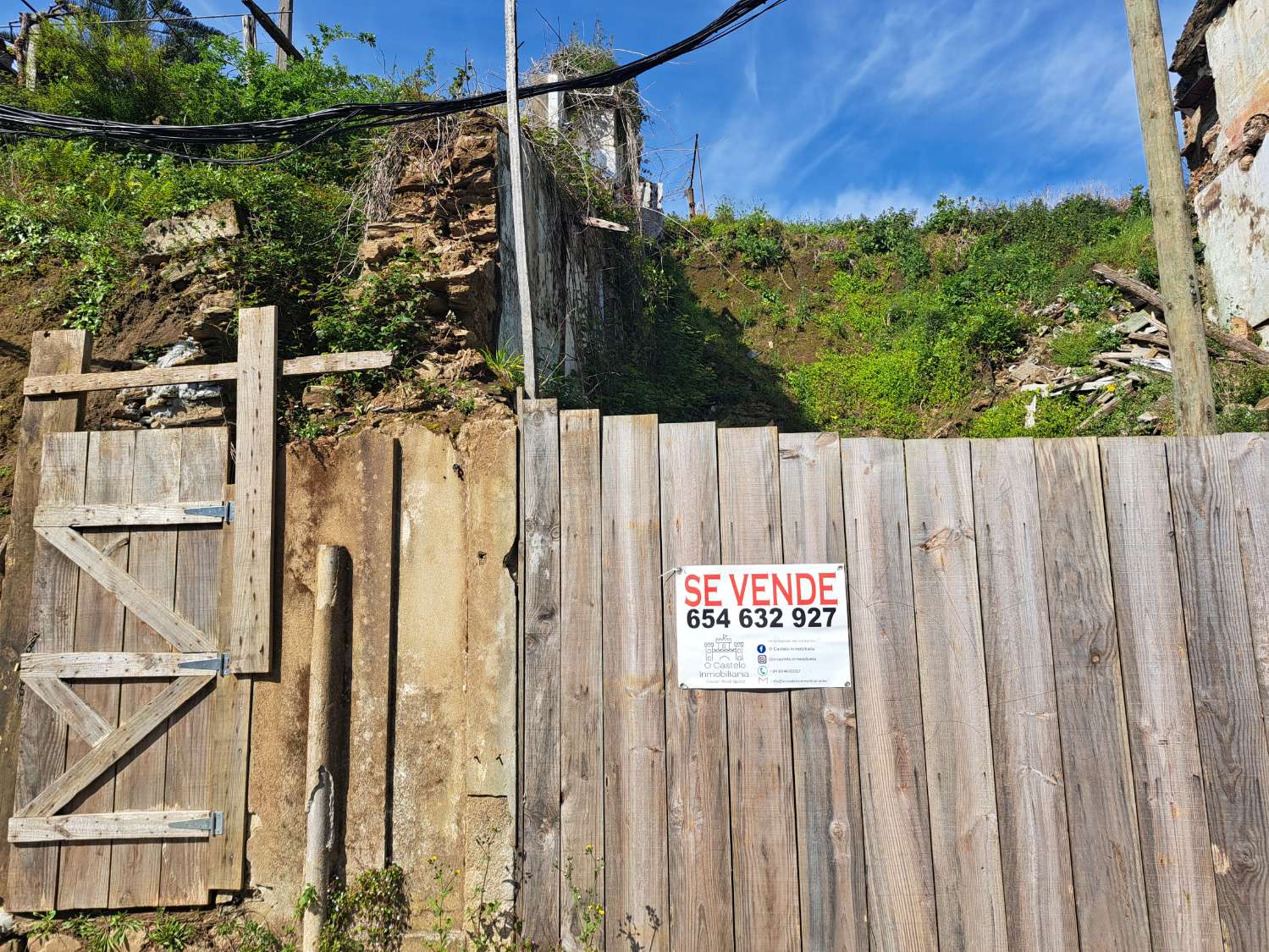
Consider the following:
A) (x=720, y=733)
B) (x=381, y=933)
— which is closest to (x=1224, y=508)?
(x=720, y=733)

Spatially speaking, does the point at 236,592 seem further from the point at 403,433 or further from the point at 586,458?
the point at 586,458

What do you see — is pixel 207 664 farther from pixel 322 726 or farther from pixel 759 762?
pixel 759 762

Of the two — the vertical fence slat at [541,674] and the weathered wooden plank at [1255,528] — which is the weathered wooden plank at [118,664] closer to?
the vertical fence slat at [541,674]

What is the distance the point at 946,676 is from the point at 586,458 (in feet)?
5.60

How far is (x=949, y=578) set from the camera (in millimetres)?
3002

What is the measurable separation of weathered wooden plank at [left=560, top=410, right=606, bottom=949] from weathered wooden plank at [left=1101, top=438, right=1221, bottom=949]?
2073mm

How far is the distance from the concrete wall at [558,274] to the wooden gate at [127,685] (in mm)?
2207

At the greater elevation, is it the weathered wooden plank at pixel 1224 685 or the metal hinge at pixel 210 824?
the weathered wooden plank at pixel 1224 685

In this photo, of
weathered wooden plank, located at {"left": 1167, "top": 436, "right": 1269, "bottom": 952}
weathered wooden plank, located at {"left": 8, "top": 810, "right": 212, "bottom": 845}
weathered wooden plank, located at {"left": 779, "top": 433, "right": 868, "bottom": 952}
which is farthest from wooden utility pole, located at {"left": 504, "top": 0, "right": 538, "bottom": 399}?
weathered wooden plank, located at {"left": 1167, "top": 436, "right": 1269, "bottom": 952}

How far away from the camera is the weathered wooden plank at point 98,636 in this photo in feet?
11.3

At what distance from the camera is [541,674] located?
3.07m

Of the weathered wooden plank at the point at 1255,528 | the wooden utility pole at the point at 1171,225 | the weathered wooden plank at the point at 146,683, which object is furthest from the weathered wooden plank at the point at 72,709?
the wooden utility pole at the point at 1171,225

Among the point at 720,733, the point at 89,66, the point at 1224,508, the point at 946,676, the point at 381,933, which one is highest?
the point at 89,66

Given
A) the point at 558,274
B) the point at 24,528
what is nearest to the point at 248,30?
the point at 558,274
